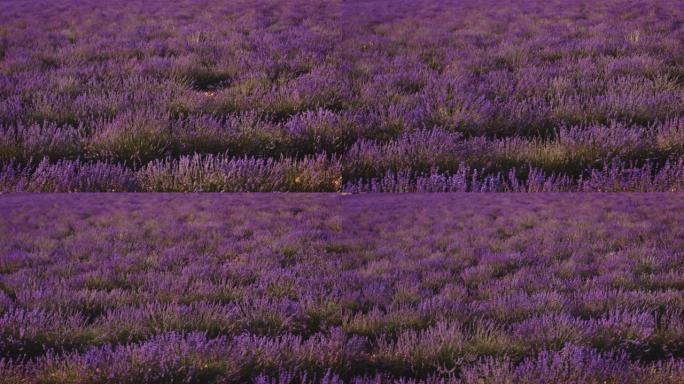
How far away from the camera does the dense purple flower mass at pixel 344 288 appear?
2.46 meters

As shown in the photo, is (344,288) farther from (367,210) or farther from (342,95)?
(342,95)

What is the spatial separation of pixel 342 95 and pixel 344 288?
100 cm

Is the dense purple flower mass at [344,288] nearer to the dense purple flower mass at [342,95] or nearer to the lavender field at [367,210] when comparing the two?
the lavender field at [367,210]

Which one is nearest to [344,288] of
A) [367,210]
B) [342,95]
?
[367,210]

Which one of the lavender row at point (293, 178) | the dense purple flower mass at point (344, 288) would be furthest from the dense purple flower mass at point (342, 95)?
the dense purple flower mass at point (344, 288)

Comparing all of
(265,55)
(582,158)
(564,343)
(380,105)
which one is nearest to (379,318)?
(564,343)

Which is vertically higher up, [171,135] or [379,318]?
[171,135]

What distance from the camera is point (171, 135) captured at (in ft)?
10.2

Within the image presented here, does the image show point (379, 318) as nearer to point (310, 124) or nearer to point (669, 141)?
point (310, 124)

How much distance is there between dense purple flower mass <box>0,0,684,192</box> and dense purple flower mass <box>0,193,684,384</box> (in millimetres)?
151

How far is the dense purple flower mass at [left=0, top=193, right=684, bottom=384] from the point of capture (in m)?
2.46

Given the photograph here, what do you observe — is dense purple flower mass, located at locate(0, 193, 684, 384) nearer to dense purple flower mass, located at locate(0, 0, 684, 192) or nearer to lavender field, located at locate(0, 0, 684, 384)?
lavender field, located at locate(0, 0, 684, 384)

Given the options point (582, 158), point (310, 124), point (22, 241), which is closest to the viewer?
point (22, 241)

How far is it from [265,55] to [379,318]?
1.78 m
